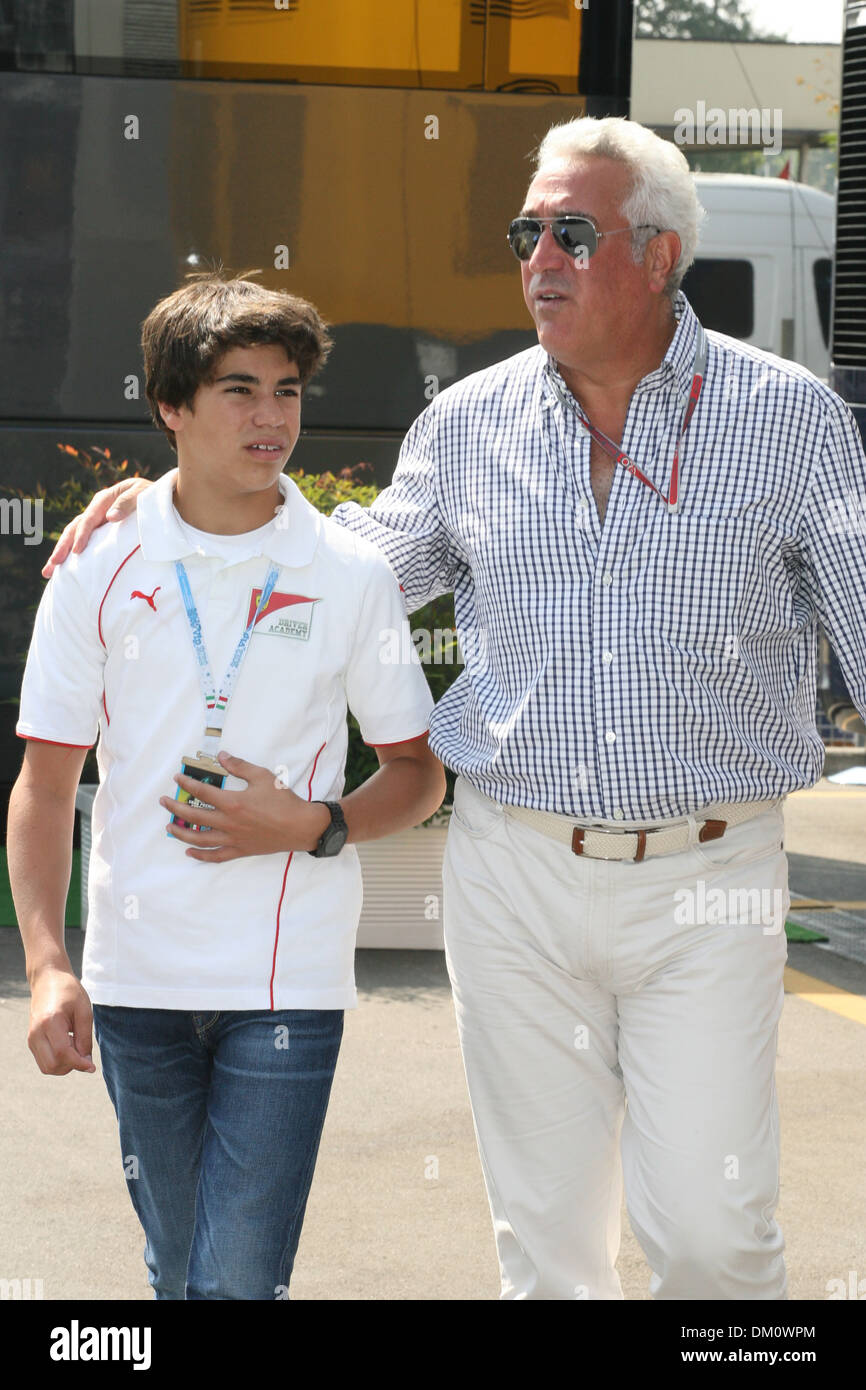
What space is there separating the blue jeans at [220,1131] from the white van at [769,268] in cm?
1284

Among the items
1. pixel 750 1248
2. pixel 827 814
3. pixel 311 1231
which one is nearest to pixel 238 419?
pixel 750 1248

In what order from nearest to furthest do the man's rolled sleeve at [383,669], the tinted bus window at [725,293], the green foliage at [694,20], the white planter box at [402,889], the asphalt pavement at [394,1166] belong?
the man's rolled sleeve at [383,669] → the asphalt pavement at [394,1166] → the white planter box at [402,889] → the tinted bus window at [725,293] → the green foliage at [694,20]

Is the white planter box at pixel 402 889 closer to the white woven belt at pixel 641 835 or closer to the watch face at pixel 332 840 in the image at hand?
the white woven belt at pixel 641 835

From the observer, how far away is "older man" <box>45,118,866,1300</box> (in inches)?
122

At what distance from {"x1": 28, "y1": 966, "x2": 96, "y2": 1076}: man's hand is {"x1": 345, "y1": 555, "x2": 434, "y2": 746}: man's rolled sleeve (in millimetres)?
609

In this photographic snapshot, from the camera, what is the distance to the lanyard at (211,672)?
285 cm

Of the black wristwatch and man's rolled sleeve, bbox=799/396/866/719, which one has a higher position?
man's rolled sleeve, bbox=799/396/866/719

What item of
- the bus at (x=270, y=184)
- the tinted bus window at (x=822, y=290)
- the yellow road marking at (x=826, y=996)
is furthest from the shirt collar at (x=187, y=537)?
the tinted bus window at (x=822, y=290)

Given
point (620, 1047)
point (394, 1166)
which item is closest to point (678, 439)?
point (620, 1047)

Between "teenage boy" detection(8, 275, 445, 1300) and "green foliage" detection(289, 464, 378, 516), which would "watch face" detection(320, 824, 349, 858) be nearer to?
"teenage boy" detection(8, 275, 445, 1300)

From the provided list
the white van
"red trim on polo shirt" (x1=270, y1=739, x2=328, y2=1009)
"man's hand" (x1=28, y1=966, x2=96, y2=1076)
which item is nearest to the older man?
"red trim on polo shirt" (x1=270, y1=739, x2=328, y2=1009)

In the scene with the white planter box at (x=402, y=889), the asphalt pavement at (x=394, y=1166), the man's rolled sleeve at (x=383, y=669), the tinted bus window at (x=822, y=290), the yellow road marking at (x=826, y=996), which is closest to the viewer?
the man's rolled sleeve at (x=383, y=669)

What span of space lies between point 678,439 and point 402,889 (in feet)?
13.7

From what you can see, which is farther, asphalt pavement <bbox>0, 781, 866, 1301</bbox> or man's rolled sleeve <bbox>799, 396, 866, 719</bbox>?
asphalt pavement <bbox>0, 781, 866, 1301</bbox>
